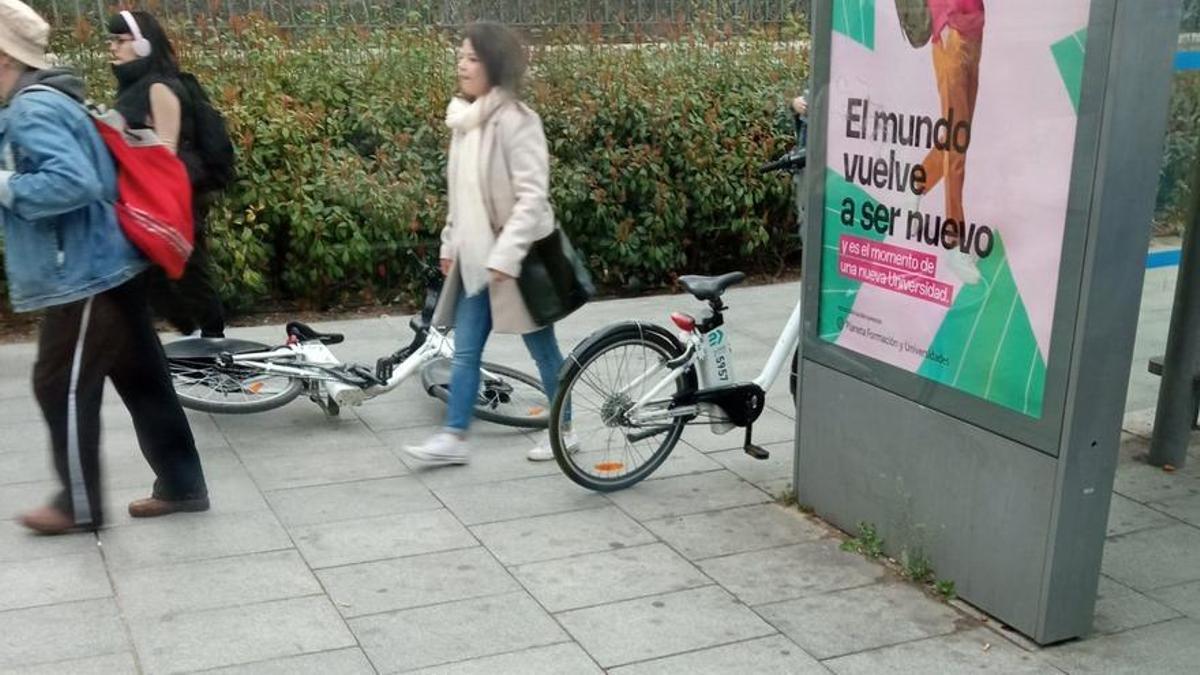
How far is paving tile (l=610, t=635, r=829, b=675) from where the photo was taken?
3.45 meters

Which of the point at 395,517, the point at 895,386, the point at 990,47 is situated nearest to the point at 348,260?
the point at 395,517

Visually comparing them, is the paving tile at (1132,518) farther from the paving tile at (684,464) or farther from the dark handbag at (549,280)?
the dark handbag at (549,280)

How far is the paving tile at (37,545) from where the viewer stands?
4113mm

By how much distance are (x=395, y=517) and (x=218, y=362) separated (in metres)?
1.40

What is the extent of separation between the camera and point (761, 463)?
17.0 feet

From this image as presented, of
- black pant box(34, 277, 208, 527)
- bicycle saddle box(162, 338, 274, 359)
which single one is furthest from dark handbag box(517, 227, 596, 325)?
bicycle saddle box(162, 338, 274, 359)

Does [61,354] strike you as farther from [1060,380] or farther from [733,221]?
[733,221]

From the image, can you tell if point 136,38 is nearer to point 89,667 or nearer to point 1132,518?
point 89,667

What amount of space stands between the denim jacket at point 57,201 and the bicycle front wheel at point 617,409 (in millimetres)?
1671

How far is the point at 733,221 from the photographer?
28.9 ft

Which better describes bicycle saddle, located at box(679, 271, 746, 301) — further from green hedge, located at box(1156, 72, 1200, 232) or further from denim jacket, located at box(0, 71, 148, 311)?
Answer: denim jacket, located at box(0, 71, 148, 311)

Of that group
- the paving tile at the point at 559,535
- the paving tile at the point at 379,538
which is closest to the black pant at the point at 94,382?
the paving tile at the point at 379,538

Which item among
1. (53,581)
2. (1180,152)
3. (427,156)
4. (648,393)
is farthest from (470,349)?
(427,156)

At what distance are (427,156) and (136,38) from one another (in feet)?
9.48
